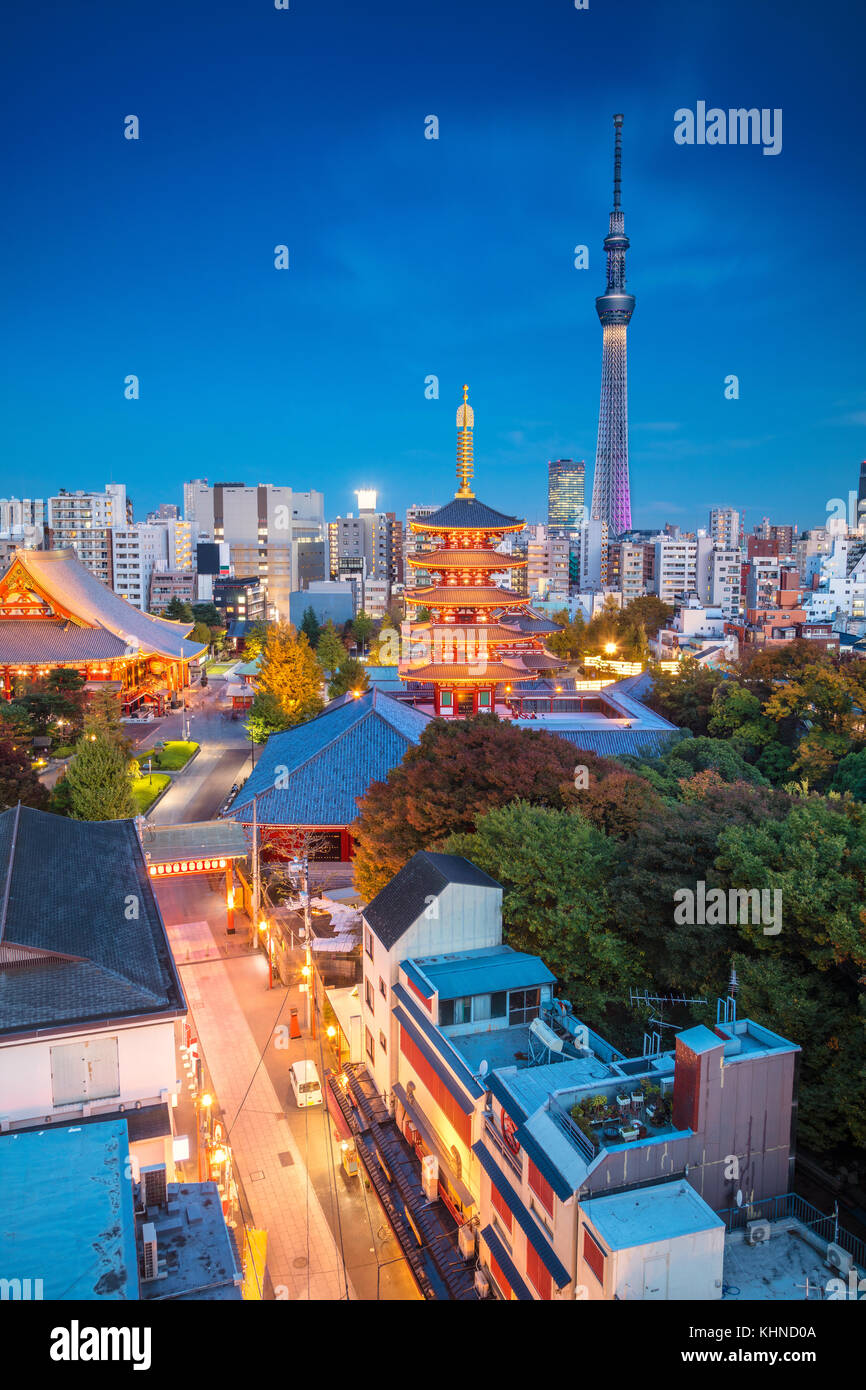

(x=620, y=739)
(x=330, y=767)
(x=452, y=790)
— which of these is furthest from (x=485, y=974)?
(x=620, y=739)

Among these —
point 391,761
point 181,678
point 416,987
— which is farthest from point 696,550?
point 416,987

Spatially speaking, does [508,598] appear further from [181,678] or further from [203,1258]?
[203,1258]

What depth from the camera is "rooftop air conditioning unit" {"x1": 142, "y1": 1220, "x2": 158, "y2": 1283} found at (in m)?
6.23

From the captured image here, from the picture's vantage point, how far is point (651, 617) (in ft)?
191

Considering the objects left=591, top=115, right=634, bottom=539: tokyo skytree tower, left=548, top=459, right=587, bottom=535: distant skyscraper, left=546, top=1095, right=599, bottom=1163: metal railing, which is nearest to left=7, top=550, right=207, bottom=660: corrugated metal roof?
left=546, top=1095, right=599, bottom=1163: metal railing

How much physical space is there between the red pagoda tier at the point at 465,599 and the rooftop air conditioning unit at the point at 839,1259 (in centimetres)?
2277

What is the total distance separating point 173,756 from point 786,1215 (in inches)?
1081

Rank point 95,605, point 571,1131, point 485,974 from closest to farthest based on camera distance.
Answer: point 571,1131, point 485,974, point 95,605

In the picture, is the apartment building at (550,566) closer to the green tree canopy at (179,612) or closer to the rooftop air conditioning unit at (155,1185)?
the green tree canopy at (179,612)

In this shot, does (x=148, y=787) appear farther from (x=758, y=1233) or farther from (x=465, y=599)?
(x=758, y=1233)

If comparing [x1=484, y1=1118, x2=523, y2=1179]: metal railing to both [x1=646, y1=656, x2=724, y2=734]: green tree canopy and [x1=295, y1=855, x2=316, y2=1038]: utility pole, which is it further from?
[x1=646, y1=656, x2=724, y2=734]: green tree canopy

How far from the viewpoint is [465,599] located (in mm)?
30766
